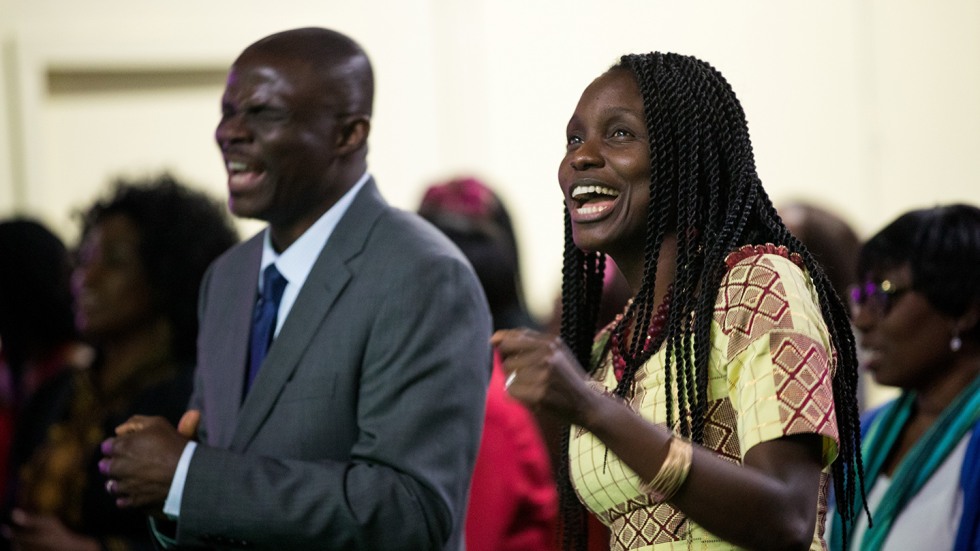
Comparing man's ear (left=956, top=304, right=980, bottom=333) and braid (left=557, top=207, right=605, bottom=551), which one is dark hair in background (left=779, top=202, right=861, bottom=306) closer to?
man's ear (left=956, top=304, right=980, bottom=333)

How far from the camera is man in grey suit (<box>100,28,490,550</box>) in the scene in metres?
2.34

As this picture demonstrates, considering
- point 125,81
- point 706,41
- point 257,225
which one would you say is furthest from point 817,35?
point 125,81

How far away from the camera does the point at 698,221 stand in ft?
6.57

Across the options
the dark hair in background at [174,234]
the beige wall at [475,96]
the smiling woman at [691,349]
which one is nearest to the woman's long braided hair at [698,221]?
the smiling woman at [691,349]

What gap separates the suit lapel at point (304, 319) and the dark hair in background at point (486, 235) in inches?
47.8

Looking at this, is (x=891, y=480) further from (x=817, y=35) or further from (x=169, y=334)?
(x=817, y=35)

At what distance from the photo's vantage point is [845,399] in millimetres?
1978

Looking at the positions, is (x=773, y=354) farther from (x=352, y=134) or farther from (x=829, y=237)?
(x=829, y=237)

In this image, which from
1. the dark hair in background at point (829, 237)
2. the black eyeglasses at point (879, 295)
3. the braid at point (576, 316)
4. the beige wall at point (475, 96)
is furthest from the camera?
the beige wall at point (475, 96)

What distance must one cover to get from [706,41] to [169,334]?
127 inches

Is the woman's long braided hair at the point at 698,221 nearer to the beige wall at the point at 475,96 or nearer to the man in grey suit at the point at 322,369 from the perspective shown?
the man in grey suit at the point at 322,369

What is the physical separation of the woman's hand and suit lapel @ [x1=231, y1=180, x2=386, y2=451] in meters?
0.78

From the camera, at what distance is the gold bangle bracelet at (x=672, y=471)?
1.72 metres

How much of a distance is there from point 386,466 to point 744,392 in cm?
77
